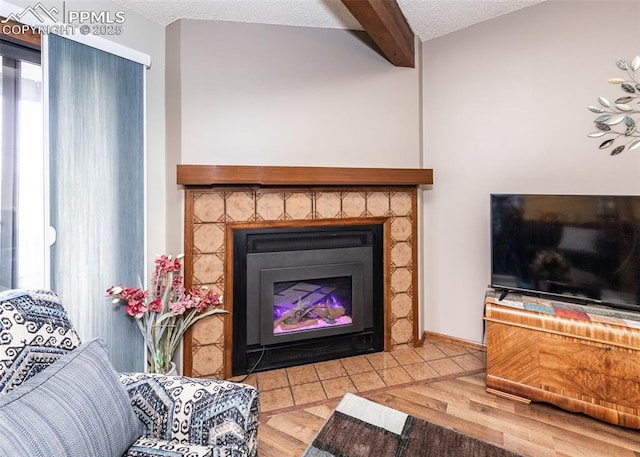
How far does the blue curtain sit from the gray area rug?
1.30 meters

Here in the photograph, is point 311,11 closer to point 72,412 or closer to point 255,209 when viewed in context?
point 255,209

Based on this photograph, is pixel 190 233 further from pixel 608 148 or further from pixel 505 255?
pixel 608 148

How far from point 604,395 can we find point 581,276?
0.67 m

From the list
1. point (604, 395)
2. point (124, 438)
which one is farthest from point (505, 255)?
point (124, 438)

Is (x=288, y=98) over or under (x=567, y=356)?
over

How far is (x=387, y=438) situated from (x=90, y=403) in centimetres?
142

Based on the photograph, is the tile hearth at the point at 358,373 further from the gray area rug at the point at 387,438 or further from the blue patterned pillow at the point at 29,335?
the blue patterned pillow at the point at 29,335

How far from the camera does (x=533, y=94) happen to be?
2.50 m

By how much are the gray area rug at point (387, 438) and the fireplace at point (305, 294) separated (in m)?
0.71

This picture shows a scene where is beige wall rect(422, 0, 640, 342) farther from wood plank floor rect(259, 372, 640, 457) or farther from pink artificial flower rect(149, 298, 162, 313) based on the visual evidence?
pink artificial flower rect(149, 298, 162, 313)

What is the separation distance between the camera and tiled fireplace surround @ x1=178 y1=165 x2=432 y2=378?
2.32 meters

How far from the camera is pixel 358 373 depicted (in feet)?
8.18


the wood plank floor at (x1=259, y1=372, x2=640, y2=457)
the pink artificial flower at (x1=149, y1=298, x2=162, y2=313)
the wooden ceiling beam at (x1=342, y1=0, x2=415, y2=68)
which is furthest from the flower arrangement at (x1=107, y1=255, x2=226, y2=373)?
the wooden ceiling beam at (x1=342, y1=0, x2=415, y2=68)

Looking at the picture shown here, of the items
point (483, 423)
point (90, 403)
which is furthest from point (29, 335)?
point (483, 423)
